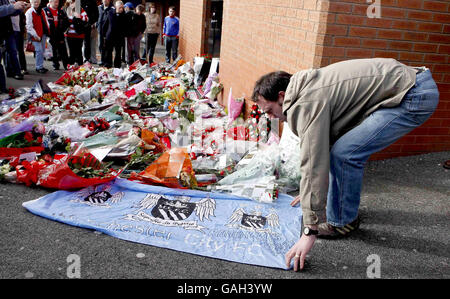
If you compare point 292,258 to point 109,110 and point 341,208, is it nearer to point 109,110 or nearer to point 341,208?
point 341,208

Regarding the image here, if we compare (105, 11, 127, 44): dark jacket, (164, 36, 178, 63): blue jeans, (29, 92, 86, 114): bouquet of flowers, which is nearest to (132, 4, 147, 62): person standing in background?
(105, 11, 127, 44): dark jacket

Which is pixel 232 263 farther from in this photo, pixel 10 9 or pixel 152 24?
pixel 152 24

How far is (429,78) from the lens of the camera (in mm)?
2531

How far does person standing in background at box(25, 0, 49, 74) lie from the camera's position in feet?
31.7

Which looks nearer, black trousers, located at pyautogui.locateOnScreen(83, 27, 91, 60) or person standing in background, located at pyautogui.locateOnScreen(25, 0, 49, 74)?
person standing in background, located at pyautogui.locateOnScreen(25, 0, 49, 74)

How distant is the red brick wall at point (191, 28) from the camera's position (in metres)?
10.3

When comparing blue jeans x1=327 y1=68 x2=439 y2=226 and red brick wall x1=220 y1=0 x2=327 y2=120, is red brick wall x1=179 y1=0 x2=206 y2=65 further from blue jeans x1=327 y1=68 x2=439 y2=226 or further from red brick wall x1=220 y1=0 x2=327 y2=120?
blue jeans x1=327 y1=68 x2=439 y2=226

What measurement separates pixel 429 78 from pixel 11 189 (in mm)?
3662

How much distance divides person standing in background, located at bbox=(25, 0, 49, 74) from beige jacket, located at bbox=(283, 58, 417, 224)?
939 centimetres

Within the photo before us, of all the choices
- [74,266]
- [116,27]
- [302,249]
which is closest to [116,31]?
[116,27]

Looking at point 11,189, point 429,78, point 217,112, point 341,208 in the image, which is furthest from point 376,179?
point 11,189

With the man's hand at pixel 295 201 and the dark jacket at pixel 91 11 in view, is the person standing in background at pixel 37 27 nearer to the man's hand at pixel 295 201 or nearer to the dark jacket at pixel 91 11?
the dark jacket at pixel 91 11

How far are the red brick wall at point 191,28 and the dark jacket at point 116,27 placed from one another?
77.9 inches
